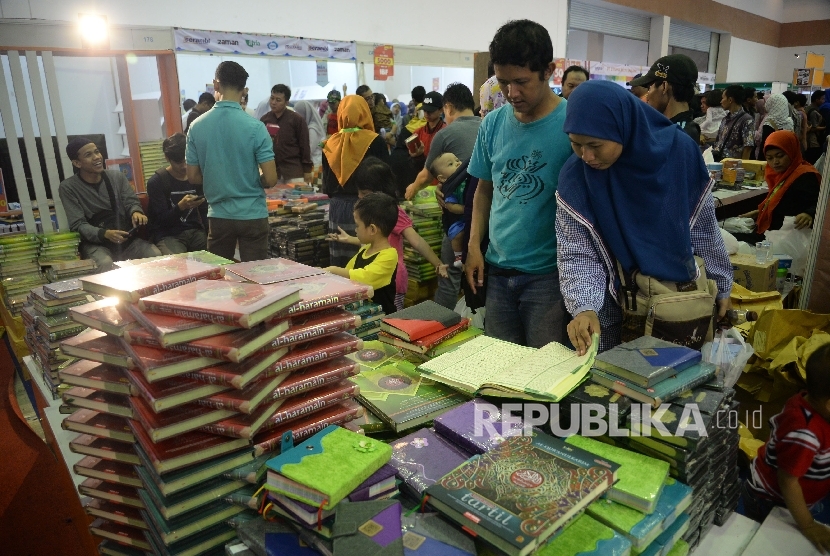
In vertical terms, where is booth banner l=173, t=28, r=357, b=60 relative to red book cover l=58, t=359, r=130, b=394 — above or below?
above

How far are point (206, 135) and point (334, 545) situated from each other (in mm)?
3163

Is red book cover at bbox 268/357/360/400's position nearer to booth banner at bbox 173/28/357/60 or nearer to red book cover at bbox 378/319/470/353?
red book cover at bbox 378/319/470/353

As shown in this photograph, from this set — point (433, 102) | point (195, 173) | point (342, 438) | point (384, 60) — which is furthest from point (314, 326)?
point (384, 60)

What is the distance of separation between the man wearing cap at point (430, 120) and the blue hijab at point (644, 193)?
10.4 ft

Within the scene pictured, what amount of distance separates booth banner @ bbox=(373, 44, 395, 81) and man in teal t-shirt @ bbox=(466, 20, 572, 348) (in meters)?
5.75

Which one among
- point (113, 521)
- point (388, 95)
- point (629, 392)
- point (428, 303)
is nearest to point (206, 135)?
point (428, 303)

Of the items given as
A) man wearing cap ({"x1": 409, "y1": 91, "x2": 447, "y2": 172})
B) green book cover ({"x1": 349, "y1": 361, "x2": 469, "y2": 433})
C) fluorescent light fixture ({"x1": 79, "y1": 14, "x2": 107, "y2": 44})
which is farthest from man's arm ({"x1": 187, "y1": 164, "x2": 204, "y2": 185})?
green book cover ({"x1": 349, "y1": 361, "x2": 469, "y2": 433})

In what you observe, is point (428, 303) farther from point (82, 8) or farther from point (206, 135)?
point (82, 8)

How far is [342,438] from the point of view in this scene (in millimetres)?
1267

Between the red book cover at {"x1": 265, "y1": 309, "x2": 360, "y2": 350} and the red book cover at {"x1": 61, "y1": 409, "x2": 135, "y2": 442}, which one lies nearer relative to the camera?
the red book cover at {"x1": 265, "y1": 309, "x2": 360, "y2": 350}

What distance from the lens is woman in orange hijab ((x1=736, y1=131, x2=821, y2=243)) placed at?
167 inches

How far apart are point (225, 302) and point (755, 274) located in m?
3.62

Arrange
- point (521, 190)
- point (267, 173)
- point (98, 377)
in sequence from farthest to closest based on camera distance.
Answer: point (267, 173)
point (521, 190)
point (98, 377)

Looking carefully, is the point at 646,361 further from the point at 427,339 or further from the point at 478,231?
the point at 478,231
